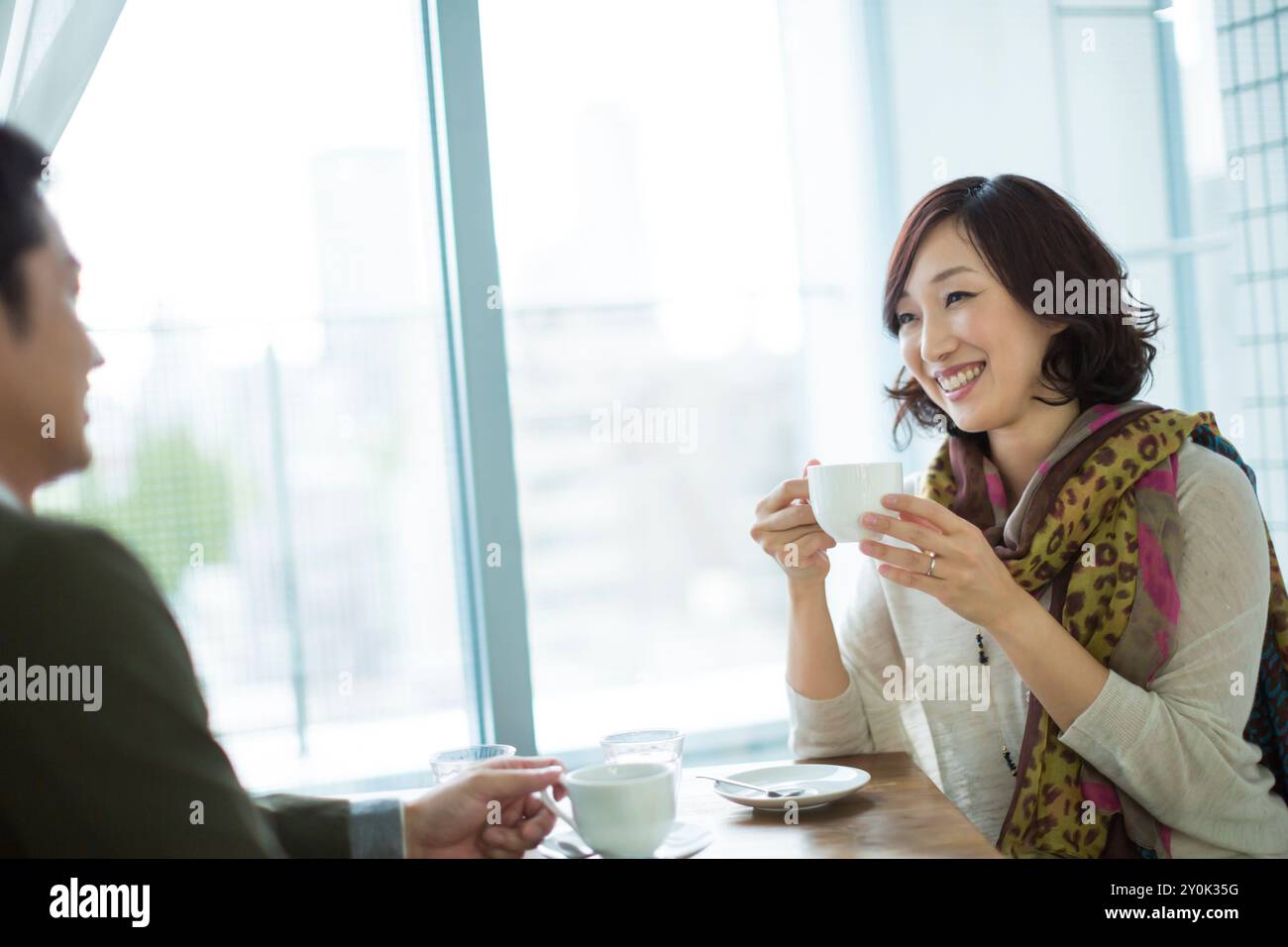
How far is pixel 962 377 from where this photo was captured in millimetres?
1290

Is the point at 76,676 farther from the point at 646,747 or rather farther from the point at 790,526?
the point at 790,526

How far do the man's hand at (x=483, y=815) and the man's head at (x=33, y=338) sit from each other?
0.40 m

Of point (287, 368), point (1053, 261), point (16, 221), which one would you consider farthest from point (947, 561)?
point (287, 368)

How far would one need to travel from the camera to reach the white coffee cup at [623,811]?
0.71m

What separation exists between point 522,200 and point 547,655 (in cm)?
103

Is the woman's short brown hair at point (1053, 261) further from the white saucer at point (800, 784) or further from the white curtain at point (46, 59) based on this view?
the white curtain at point (46, 59)

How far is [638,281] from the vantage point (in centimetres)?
233

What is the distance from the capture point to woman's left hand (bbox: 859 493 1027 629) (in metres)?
0.97

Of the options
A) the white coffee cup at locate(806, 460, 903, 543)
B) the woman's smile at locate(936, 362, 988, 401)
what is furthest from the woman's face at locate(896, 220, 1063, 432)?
the white coffee cup at locate(806, 460, 903, 543)

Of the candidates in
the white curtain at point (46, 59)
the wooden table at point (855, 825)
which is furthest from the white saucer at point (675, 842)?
the white curtain at point (46, 59)

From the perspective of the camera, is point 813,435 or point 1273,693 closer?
point 1273,693
